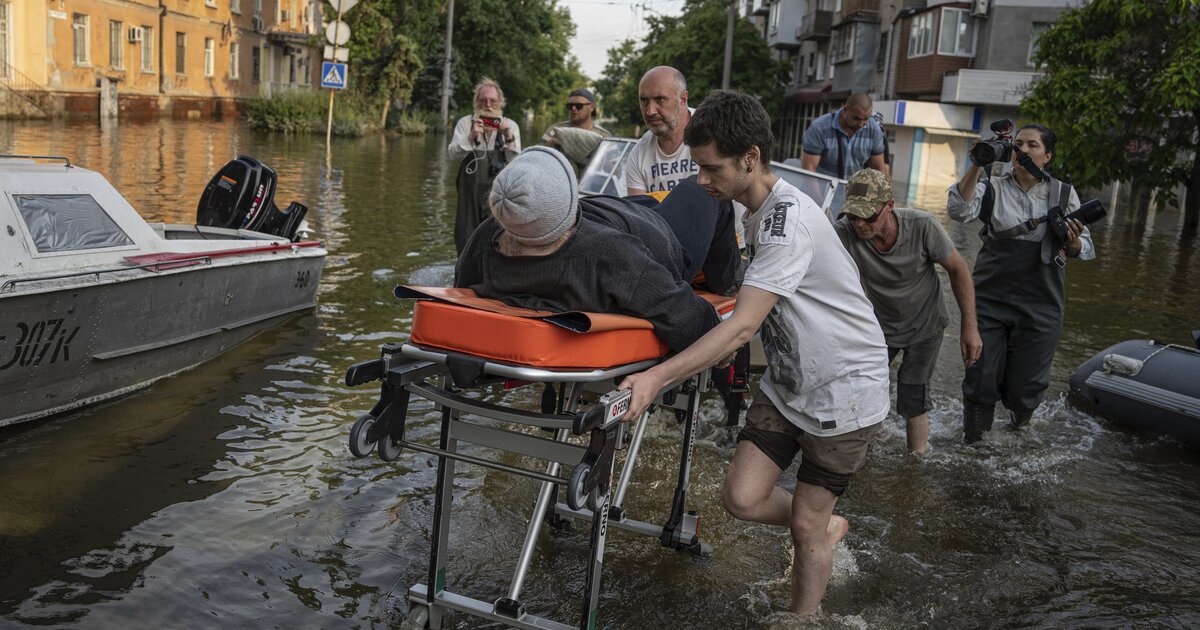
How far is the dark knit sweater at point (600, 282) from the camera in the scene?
373cm

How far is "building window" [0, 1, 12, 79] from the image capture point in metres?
32.0

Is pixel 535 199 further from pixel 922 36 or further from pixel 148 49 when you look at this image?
pixel 148 49

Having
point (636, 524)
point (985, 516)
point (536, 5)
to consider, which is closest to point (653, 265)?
point (636, 524)

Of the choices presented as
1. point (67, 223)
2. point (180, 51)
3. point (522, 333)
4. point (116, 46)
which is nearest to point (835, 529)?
point (522, 333)

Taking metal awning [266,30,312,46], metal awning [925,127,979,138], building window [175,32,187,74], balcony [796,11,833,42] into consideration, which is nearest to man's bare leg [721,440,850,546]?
metal awning [925,127,979,138]

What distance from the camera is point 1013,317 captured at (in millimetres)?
6969

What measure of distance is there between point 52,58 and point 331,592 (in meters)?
35.0

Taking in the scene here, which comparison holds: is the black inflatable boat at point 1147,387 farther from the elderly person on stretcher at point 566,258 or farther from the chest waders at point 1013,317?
the elderly person on stretcher at point 566,258

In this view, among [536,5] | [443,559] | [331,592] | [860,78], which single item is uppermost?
[536,5]

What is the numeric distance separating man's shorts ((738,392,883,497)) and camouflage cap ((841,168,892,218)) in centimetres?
186

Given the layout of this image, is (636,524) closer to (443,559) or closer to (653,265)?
(443,559)

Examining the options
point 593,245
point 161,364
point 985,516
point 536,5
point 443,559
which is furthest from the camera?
point 536,5

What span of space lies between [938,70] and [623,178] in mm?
33038

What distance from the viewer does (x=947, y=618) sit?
189 inches
